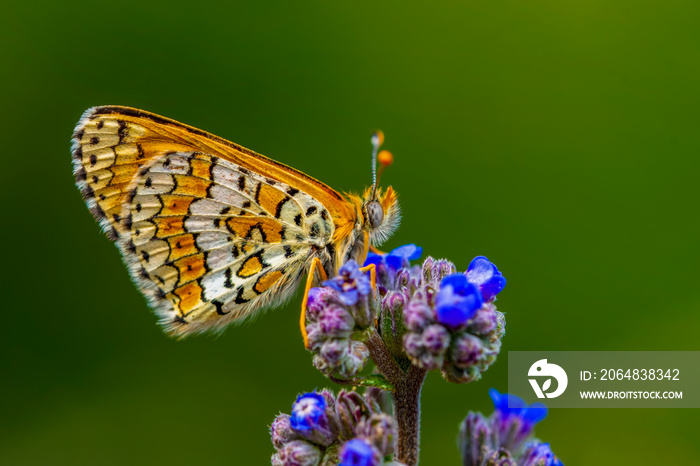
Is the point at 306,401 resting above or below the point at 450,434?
below

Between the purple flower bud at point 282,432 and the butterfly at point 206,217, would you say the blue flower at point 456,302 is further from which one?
the butterfly at point 206,217

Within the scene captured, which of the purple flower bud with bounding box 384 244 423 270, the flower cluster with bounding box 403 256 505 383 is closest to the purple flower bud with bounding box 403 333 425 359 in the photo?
the flower cluster with bounding box 403 256 505 383

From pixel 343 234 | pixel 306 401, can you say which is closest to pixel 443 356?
pixel 306 401

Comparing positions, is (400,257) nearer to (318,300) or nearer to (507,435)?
(318,300)

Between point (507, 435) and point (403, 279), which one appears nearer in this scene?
point (507, 435)

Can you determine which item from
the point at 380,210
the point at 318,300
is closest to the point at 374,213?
the point at 380,210

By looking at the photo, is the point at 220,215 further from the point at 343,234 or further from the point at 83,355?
the point at 83,355

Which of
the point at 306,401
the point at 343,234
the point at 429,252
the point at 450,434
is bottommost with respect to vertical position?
the point at 306,401

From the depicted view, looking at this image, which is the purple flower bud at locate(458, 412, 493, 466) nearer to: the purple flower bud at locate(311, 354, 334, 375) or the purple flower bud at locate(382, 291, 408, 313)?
the purple flower bud at locate(382, 291, 408, 313)
